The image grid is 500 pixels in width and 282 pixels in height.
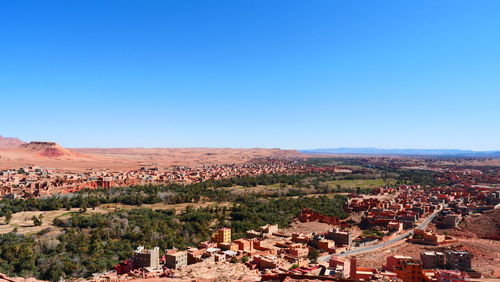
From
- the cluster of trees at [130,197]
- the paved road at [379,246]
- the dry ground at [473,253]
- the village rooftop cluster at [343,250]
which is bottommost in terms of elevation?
the paved road at [379,246]

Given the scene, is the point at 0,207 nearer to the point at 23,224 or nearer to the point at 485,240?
the point at 23,224

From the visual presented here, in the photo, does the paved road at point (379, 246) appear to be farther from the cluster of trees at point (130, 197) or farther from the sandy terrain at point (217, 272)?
the cluster of trees at point (130, 197)

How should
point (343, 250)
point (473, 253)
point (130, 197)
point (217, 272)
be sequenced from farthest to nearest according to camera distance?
point (130, 197) → point (343, 250) → point (473, 253) → point (217, 272)

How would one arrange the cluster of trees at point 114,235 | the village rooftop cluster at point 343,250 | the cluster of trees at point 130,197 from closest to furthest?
the village rooftop cluster at point 343,250
the cluster of trees at point 114,235
the cluster of trees at point 130,197

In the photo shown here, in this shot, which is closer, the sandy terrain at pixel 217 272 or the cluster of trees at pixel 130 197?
the sandy terrain at pixel 217 272

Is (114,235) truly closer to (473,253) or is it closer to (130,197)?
(130,197)

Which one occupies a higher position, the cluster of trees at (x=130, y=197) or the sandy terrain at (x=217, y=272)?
the cluster of trees at (x=130, y=197)

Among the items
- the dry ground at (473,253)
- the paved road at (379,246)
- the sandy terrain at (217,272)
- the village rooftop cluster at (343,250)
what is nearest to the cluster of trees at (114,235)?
the village rooftop cluster at (343,250)

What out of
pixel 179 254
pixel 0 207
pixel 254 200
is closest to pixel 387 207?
pixel 254 200

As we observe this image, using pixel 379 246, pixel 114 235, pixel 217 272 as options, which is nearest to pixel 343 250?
pixel 379 246

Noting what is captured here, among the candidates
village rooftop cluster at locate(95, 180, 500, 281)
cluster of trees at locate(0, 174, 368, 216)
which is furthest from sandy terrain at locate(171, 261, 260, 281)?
cluster of trees at locate(0, 174, 368, 216)

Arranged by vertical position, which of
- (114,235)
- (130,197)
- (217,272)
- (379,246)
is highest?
(130,197)
